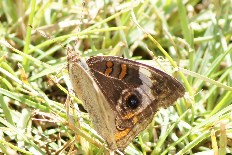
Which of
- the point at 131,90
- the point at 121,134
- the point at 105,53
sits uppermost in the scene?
the point at 105,53

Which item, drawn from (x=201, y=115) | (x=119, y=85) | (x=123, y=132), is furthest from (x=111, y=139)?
(x=201, y=115)

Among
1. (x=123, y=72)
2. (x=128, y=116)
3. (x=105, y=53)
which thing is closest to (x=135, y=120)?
(x=128, y=116)

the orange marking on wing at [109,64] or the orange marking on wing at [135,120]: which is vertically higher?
the orange marking on wing at [109,64]

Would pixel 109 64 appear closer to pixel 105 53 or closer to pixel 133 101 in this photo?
pixel 133 101

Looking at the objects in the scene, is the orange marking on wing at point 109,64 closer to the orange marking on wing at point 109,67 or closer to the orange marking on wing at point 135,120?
the orange marking on wing at point 109,67

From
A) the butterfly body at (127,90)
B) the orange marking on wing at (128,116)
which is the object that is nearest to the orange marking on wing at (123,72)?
the butterfly body at (127,90)

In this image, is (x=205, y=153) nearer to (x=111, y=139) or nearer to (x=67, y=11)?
(x=111, y=139)
